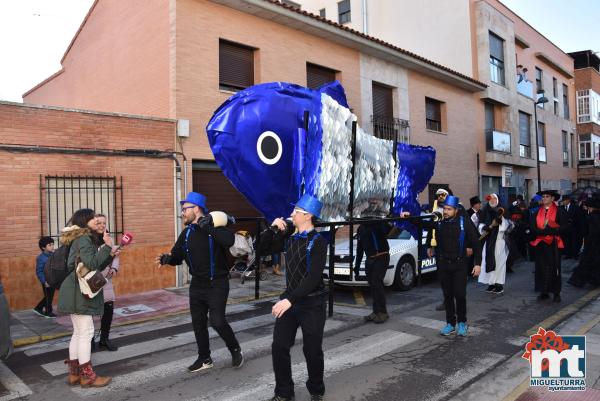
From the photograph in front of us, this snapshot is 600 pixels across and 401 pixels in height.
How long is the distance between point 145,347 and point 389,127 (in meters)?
11.2

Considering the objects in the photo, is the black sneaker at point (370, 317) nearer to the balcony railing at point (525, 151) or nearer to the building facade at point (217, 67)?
the building facade at point (217, 67)

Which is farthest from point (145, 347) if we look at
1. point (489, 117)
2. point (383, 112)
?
point (489, 117)

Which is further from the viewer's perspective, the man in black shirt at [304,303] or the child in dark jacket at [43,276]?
the child in dark jacket at [43,276]

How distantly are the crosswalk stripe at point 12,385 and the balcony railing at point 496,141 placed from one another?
1864 centimetres

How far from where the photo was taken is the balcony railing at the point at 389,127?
47.3 ft

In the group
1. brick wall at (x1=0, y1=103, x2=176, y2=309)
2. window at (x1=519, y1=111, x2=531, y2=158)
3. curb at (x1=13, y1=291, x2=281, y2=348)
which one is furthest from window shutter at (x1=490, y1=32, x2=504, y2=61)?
curb at (x1=13, y1=291, x2=281, y2=348)

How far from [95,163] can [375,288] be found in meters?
5.77

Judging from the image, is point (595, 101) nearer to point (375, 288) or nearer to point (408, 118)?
point (408, 118)

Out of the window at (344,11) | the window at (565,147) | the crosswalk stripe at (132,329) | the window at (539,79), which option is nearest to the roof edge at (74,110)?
the crosswalk stripe at (132,329)

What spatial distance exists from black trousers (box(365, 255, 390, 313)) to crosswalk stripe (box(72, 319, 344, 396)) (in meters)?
1.34

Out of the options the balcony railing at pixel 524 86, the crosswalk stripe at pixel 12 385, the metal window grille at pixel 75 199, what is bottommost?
the crosswalk stripe at pixel 12 385

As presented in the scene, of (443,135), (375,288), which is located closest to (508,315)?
(375,288)

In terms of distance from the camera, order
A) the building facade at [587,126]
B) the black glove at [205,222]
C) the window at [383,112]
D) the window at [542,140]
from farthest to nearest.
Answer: the building facade at [587,126]
the window at [542,140]
the window at [383,112]
the black glove at [205,222]

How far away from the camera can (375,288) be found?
21.1ft
